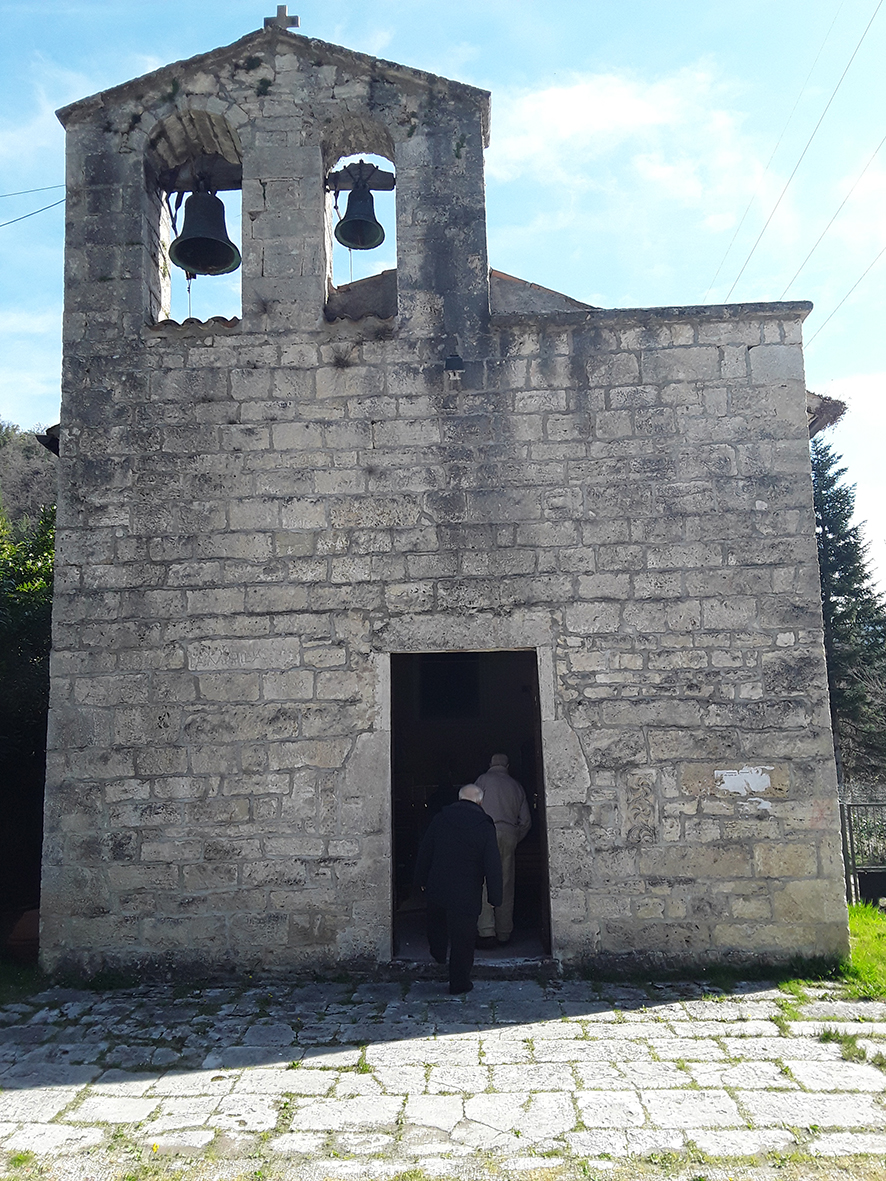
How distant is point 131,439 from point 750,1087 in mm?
5199

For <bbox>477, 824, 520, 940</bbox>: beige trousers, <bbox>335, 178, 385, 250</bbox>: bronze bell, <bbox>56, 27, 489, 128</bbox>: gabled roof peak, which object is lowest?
<bbox>477, 824, 520, 940</bbox>: beige trousers

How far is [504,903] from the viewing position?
6328 millimetres

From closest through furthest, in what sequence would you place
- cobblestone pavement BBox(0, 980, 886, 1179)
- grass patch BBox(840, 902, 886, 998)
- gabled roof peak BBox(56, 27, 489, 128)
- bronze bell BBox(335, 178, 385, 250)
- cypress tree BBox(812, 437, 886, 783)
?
cobblestone pavement BBox(0, 980, 886, 1179)
grass patch BBox(840, 902, 886, 998)
gabled roof peak BBox(56, 27, 489, 128)
bronze bell BBox(335, 178, 385, 250)
cypress tree BBox(812, 437, 886, 783)

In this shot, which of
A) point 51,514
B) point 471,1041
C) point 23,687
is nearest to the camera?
point 471,1041

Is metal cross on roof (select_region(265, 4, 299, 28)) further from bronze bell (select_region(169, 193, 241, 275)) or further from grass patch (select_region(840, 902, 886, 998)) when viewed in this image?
grass patch (select_region(840, 902, 886, 998))

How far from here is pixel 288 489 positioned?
5922 millimetres

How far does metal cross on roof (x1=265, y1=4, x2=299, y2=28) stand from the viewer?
633cm

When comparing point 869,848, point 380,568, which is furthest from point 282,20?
point 869,848

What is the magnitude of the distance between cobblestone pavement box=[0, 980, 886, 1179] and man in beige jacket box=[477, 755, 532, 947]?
88cm

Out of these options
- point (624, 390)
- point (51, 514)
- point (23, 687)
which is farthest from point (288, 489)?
point (51, 514)

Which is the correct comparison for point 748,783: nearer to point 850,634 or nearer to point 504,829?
point 504,829

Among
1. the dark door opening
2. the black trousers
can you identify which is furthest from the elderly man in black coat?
the dark door opening

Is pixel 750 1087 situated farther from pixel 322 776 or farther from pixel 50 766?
pixel 50 766

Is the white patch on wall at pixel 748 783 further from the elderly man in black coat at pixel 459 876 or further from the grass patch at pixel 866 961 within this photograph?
the elderly man in black coat at pixel 459 876
